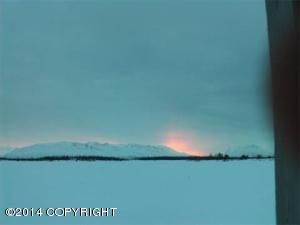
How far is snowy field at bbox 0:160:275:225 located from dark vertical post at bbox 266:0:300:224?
0.09 m

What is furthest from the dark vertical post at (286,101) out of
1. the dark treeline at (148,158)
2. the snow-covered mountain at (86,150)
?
the snow-covered mountain at (86,150)

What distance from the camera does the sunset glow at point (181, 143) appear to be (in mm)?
1788

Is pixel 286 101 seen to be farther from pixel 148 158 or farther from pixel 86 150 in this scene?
pixel 86 150

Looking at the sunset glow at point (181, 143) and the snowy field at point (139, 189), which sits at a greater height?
the sunset glow at point (181, 143)

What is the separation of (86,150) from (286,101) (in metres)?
0.74

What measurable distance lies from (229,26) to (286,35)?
0.68ft

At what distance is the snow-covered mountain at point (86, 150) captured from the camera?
1.78 metres

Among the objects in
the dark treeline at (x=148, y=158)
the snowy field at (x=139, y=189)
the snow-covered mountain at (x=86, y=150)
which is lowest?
the snowy field at (x=139, y=189)

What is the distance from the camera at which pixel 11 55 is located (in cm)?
179

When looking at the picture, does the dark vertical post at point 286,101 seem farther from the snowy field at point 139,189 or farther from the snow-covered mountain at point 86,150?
the snow-covered mountain at point 86,150

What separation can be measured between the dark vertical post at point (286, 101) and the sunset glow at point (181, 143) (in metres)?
0.30

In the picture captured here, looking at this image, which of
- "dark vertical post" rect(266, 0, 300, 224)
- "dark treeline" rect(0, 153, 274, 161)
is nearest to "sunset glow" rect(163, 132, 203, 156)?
"dark treeline" rect(0, 153, 274, 161)

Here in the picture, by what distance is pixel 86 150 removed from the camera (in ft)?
5.83

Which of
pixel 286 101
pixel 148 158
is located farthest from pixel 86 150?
pixel 286 101
